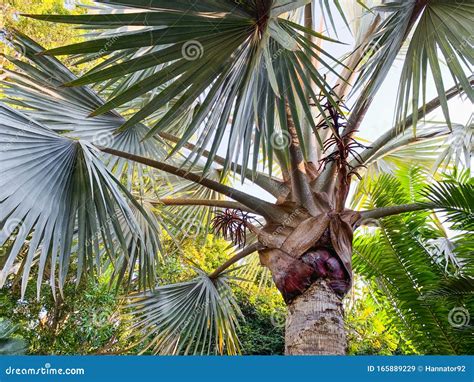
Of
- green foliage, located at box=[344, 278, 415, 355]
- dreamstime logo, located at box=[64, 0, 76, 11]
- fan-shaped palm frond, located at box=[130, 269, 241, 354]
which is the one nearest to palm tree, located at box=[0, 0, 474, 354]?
fan-shaped palm frond, located at box=[130, 269, 241, 354]

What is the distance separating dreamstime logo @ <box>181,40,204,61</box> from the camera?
5.56ft

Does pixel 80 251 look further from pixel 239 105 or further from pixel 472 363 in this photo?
pixel 472 363

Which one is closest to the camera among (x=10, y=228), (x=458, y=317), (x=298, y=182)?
(x=10, y=228)

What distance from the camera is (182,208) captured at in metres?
4.17

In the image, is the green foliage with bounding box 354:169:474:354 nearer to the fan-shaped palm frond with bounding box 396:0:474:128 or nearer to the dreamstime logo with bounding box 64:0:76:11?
the fan-shaped palm frond with bounding box 396:0:474:128

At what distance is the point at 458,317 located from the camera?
358 cm

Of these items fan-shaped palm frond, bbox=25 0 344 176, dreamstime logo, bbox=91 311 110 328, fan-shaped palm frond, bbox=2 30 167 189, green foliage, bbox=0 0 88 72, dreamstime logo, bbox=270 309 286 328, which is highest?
green foliage, bbox=0 0 88 72

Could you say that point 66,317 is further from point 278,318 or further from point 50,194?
point 50,194

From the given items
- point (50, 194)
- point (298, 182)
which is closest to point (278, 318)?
point (298, 182)

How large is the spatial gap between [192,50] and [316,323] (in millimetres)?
1350

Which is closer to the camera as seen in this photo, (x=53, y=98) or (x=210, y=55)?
(x=210, y=55)

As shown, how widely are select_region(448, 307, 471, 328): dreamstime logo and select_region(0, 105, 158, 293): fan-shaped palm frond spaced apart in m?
2.61

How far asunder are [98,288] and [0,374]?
3.84 metres

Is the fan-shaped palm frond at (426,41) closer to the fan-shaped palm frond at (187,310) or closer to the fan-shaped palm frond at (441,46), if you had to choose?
the fan-shaped palm frond at (441,46)
